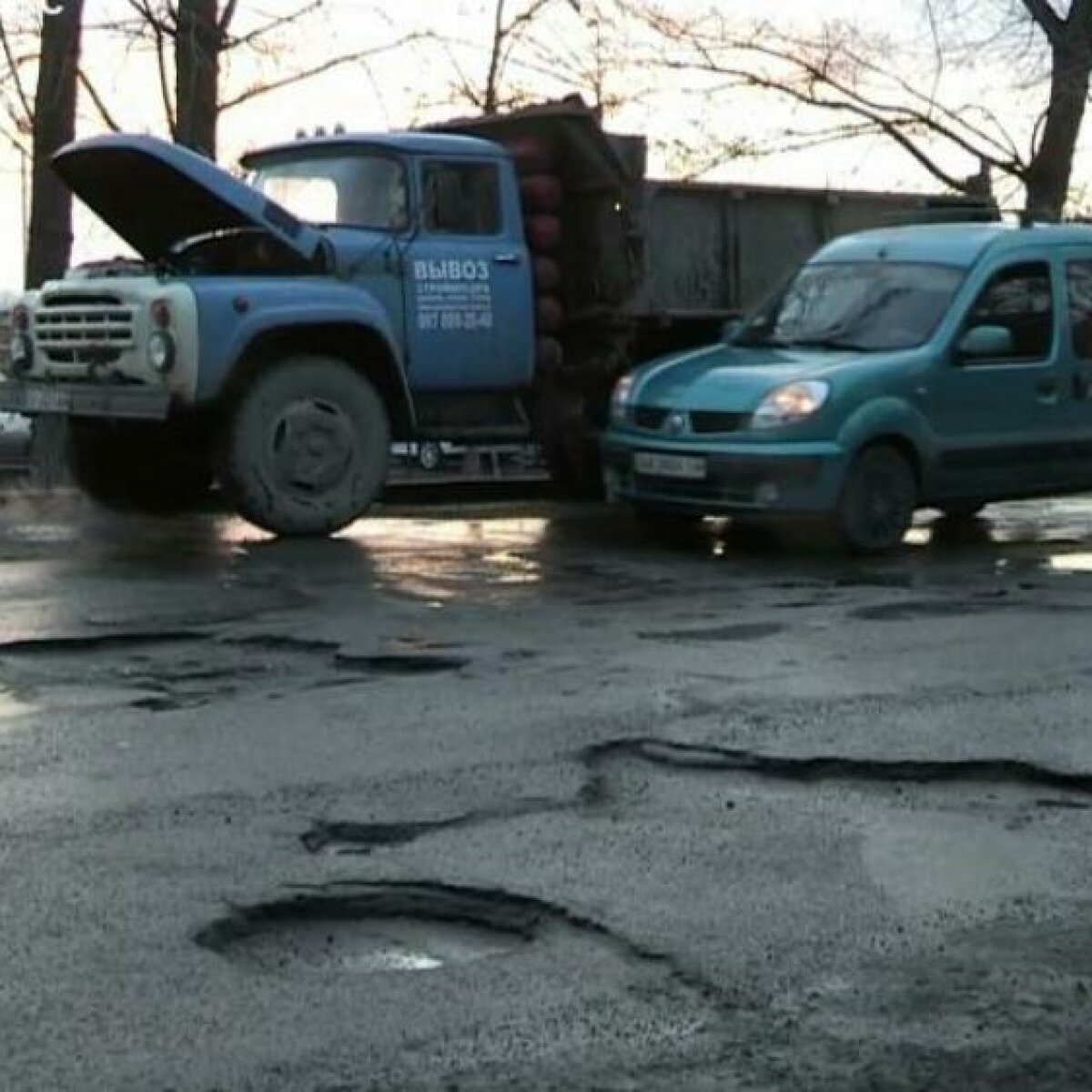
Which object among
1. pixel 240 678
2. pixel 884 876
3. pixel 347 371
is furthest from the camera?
pixel 347 371

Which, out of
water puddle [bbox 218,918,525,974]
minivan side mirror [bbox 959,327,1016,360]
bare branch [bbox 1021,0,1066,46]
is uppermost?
bare branch [bbox 1021,0,1066,46]

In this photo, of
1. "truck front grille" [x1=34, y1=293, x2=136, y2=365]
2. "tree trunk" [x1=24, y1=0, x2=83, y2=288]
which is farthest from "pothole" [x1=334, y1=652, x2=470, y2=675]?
"tree trunk" [x1=24, y1=0, x2=83, y2=288]

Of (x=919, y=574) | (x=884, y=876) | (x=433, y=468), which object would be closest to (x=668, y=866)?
(x=884, y=876)

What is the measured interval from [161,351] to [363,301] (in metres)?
1.35

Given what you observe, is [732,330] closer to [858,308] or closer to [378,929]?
[858,308]

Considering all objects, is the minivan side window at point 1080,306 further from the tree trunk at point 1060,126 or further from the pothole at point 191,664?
the tree trunk at point 1060,126

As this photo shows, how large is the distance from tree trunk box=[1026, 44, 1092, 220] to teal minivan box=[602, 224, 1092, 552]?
1220 centimetres

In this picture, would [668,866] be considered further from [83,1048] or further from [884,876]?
[83,1048]

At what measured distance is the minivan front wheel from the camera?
11.4 meters

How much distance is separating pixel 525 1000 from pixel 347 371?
26.9 feet

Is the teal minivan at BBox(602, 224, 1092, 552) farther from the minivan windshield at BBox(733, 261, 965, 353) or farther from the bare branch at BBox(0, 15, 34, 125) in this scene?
the bare branch at BBox(0, 15, 34, 125)

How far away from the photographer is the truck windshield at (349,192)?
41.0ft

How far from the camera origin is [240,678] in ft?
24.5

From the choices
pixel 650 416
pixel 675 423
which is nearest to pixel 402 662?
pixel 675 423
